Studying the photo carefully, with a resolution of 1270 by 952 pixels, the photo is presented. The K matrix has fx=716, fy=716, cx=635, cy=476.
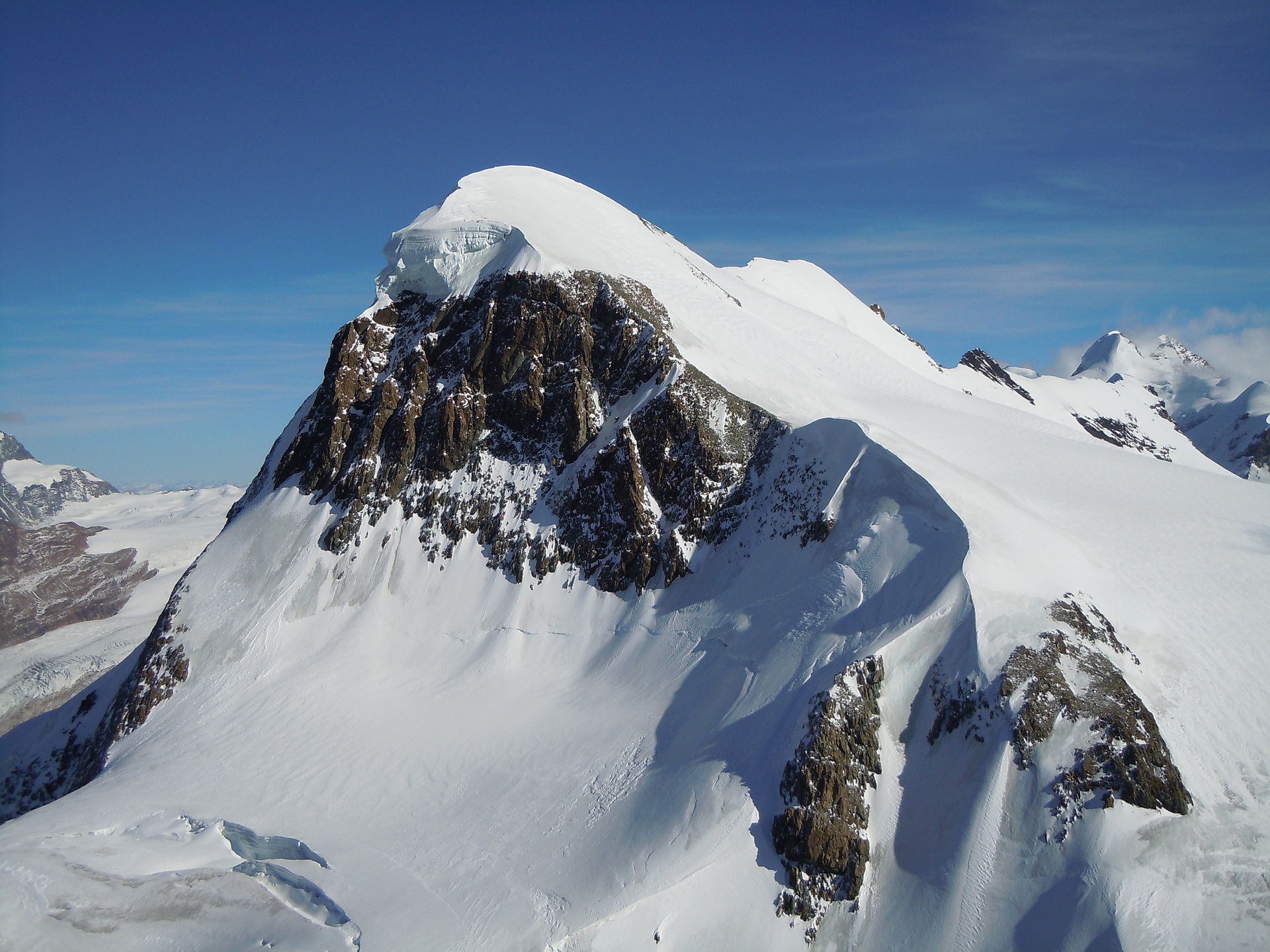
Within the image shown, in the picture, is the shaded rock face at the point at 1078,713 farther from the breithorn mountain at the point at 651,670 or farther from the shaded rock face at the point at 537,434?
the shaded rock face at the point at 537,434

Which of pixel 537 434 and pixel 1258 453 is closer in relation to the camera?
pixel 537 434

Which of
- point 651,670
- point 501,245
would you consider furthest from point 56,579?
point 651,670

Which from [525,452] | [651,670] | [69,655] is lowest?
[69,655]

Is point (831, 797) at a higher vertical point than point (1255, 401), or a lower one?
lower

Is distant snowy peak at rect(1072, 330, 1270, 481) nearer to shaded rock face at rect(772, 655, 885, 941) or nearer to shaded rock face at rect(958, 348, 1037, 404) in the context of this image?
shaded rock face at rect(958, 348, 1037, 404)

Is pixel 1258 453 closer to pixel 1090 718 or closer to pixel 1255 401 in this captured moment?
pixel 1255 401

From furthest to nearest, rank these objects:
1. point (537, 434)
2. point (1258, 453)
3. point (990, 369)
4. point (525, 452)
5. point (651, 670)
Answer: point (1258, 453) → point (990, 369) → point (537, 434) → point (525, 452) → point (651, 670)

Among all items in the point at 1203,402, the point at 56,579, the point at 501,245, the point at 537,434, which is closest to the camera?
the point at 537,434

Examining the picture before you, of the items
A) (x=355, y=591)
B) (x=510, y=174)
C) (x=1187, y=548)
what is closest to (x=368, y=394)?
(x=355, y=591)
